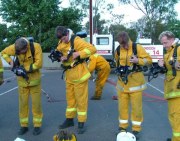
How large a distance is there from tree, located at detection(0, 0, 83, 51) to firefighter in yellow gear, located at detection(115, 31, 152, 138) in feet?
90.8

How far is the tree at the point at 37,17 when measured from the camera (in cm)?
3435

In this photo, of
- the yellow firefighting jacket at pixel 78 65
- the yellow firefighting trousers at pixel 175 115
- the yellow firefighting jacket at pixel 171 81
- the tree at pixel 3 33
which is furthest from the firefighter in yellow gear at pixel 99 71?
the tree at pixel 3 33

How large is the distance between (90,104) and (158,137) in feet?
12.3

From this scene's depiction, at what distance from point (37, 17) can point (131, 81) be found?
28981mm

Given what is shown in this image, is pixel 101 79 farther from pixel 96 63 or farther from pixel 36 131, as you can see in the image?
pixel 36 131

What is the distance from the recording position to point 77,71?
7.17 meters

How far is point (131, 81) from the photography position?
6773 millimetres

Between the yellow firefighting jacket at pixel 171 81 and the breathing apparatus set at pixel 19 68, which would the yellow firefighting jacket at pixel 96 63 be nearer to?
the breathing apparatus set at pixel 19 68

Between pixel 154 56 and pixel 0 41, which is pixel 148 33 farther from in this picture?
pixel 154 56

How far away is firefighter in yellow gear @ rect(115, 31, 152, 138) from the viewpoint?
22.0 ft

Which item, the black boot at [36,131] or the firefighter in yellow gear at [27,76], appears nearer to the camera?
the firefighter in yellow gear at [27,76]

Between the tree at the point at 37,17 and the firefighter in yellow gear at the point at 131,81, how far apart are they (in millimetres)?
27665

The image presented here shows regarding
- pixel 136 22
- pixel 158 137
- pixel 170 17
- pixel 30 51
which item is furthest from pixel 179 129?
pixel 136 22

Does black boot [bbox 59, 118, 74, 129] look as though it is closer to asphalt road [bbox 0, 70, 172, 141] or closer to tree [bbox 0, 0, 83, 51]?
asphalt road [bbox 0, 70, 172, 141]
